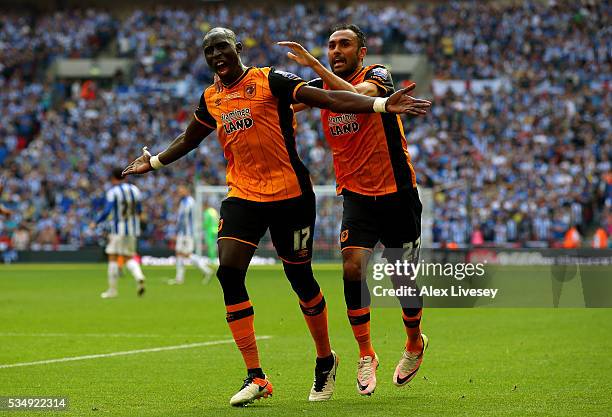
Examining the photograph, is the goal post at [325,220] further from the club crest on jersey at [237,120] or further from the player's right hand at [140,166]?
the club crest on jersey at [237,120]

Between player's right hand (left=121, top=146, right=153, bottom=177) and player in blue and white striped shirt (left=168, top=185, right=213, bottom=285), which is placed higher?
player's right hand (left=121, top=146, right=153, bottom=177)

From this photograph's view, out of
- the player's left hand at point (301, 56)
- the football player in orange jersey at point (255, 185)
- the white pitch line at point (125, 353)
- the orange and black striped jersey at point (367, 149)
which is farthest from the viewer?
the white pitch line at point (125, 353)

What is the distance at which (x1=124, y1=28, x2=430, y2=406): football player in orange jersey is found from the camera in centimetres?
835

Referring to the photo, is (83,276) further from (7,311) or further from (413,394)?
(413,394)

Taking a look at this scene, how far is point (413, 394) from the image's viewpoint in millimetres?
8672

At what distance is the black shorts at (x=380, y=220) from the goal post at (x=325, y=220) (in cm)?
2332

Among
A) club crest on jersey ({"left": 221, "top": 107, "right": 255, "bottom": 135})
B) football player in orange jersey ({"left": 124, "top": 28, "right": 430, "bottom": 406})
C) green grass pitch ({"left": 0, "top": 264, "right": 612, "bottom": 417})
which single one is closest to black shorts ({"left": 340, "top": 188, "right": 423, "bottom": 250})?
football player in orange jersey ({"left": 124, "top": 28, "right": 430, "bottom": 406})

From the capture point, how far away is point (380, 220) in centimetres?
901

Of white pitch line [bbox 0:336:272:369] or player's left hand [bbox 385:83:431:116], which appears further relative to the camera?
white pitch line [bbox 0:336:272:369]

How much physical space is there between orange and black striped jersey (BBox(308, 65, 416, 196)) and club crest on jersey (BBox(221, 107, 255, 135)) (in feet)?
2.37

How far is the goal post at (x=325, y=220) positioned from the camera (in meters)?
33.0

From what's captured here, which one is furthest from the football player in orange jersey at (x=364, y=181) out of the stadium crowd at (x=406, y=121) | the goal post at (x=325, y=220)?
the stadium crowd at (x=406, y=121)

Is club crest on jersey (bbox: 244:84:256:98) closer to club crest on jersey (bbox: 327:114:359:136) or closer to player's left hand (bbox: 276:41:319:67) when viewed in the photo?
player's left hand (bbox: 276:41:319:67)

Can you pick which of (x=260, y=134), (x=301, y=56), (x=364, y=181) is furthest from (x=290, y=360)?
(x=301, y=56)
